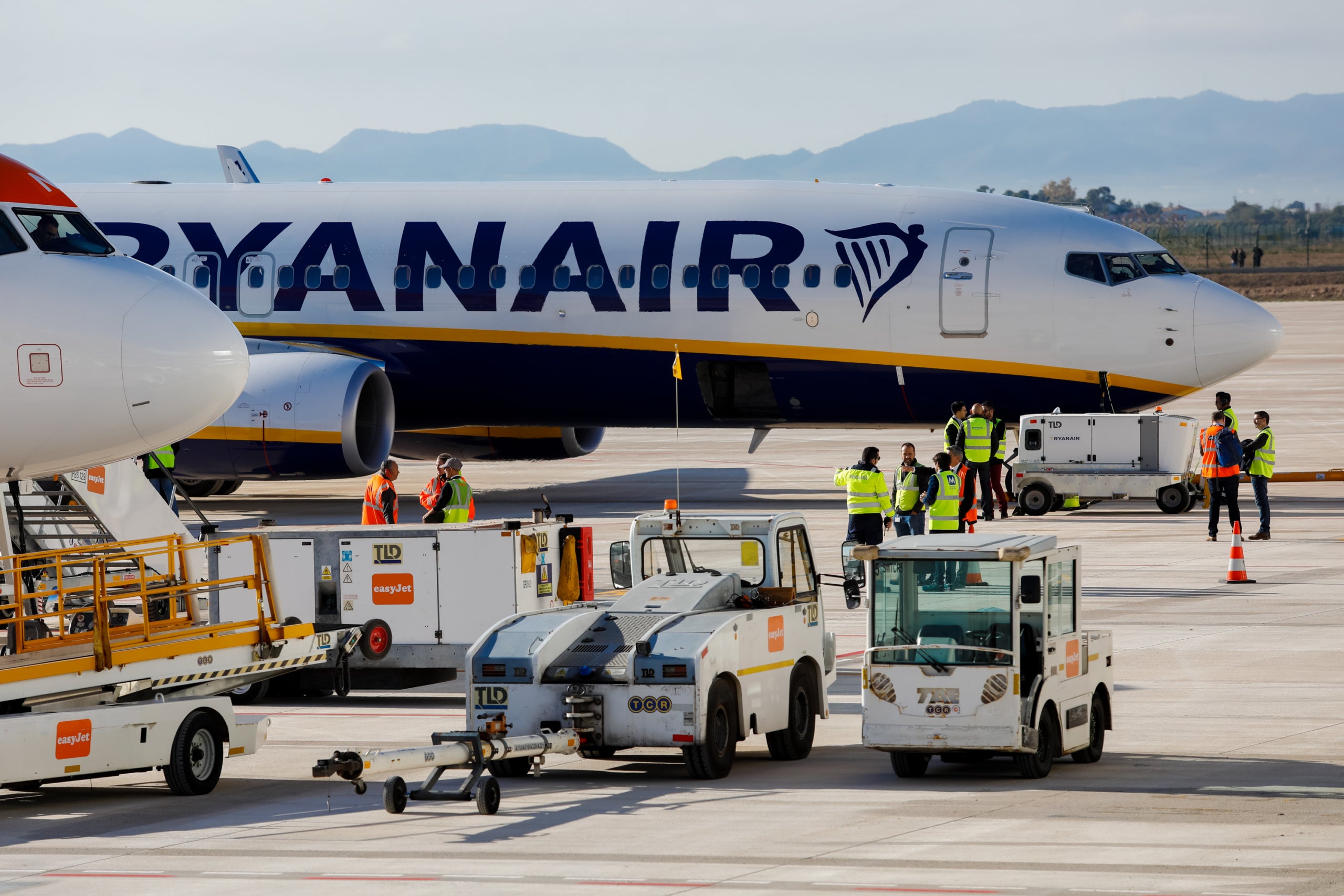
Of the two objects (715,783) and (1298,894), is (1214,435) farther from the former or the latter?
(1298,894)

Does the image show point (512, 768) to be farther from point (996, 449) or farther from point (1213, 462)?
point (996, 449)

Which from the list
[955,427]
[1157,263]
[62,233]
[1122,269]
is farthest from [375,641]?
[1157,263]

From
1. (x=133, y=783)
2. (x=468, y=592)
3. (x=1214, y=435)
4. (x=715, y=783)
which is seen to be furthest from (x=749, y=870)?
(x=1214, y=435)

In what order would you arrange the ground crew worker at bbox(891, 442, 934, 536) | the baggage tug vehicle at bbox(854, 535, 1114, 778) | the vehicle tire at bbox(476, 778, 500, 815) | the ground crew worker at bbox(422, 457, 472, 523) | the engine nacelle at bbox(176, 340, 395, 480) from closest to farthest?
the vehicle tire at bbox(476, 778, 500, 815) → the baggage tug vehicle at bbox(854, 535, 1114, 778) → the ground crew worker at bbox(422, 457, 472, 523) → the ground crew worker at bbox(891, 442, 934, 536) → the engine nacelle at bbox(176, 340, 395, 480)

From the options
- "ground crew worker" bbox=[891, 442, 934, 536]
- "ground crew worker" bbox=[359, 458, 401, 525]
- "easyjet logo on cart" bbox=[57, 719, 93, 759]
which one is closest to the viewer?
"easyjet logo on cart" bbox=[57, 719, 93, 759]

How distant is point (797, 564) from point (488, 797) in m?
3.84

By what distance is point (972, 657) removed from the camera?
13016 mm

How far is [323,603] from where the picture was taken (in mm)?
17234

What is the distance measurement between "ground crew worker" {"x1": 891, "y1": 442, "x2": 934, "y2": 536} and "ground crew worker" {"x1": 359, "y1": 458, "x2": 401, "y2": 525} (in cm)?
600

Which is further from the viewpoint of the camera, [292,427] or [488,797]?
[292,427]

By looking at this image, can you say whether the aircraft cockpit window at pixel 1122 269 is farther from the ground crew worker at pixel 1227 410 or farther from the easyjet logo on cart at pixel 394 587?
the easyjet logo on cart at pixel 394 587

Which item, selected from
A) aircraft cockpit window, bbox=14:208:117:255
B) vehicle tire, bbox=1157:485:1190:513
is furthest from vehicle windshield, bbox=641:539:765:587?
vehicle tire, bbox=1157:485:1190:513

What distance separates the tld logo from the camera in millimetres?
17016

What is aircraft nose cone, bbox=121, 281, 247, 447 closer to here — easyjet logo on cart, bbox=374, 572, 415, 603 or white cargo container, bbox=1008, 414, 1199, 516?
easyjet logo on cart, bbox=374, 572, 415, 603
